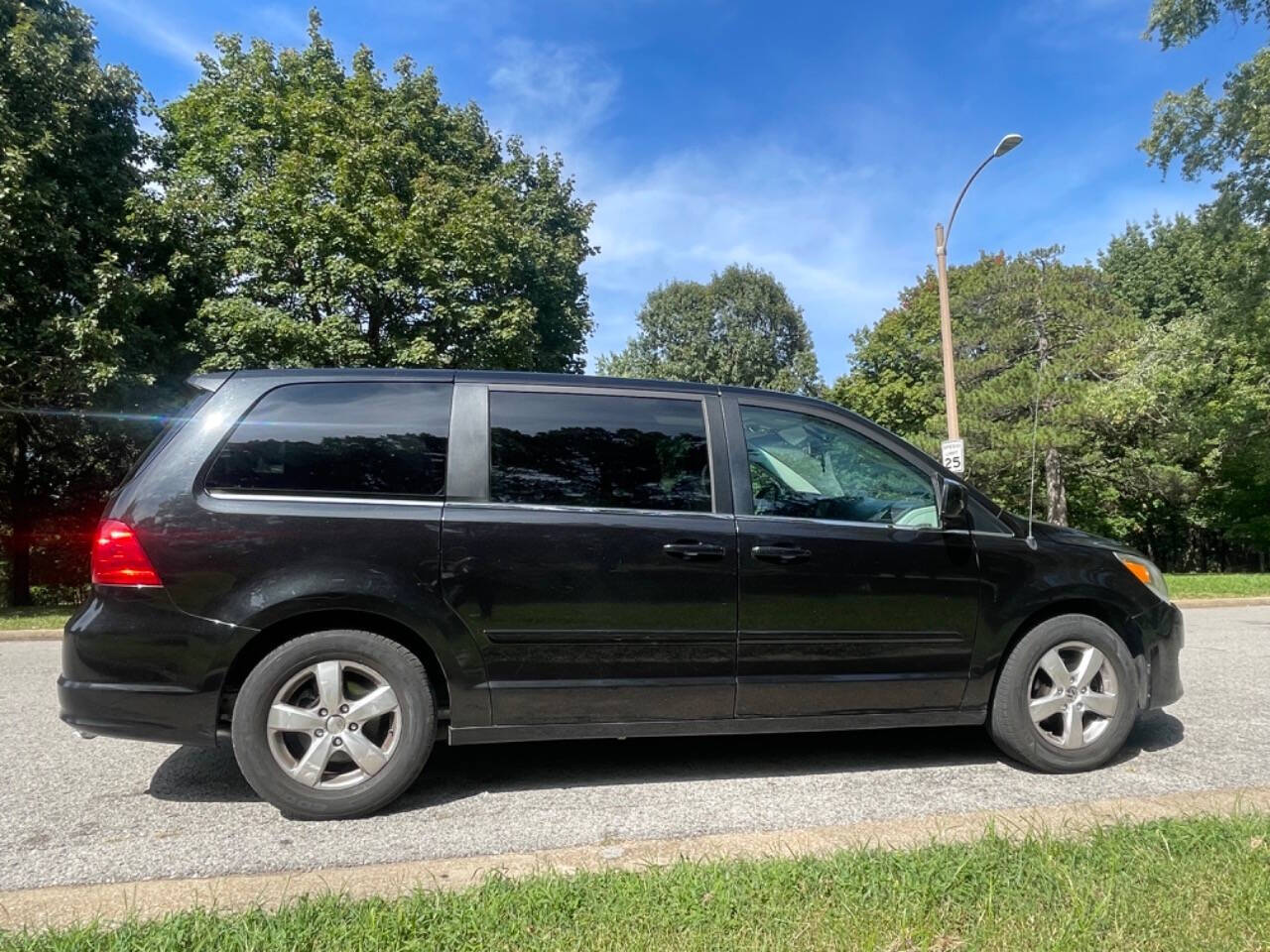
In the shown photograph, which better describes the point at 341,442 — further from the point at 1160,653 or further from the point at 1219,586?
the point at 1219,586

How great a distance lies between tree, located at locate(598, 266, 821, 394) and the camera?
1742 inches

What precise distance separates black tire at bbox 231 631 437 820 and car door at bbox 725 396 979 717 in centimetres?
138

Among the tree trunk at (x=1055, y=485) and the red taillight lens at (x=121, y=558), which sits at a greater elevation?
the tree trunk at (x=1055, y=485)

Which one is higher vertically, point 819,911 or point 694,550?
point 694,550

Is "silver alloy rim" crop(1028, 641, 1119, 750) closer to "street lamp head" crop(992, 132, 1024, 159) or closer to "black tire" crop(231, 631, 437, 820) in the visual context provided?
"black tire" crop(231, 631, 437, 820)

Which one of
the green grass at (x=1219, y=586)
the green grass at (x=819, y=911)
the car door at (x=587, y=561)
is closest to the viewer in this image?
the green grass at (x=819, y=911)

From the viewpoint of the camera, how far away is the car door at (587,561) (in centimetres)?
334

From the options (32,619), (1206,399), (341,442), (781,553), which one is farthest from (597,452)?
(1206,399)

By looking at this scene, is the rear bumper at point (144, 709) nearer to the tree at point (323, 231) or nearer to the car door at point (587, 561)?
the car door at point (587, 561)

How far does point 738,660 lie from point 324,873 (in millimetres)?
1780

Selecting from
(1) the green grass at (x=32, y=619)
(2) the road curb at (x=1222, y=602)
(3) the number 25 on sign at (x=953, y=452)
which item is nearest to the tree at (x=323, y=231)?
(1) the green grass at (x=32, y=619)

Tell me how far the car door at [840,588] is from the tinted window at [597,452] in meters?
0.24

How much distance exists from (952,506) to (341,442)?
274 cm

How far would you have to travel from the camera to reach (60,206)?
42.3 feet
